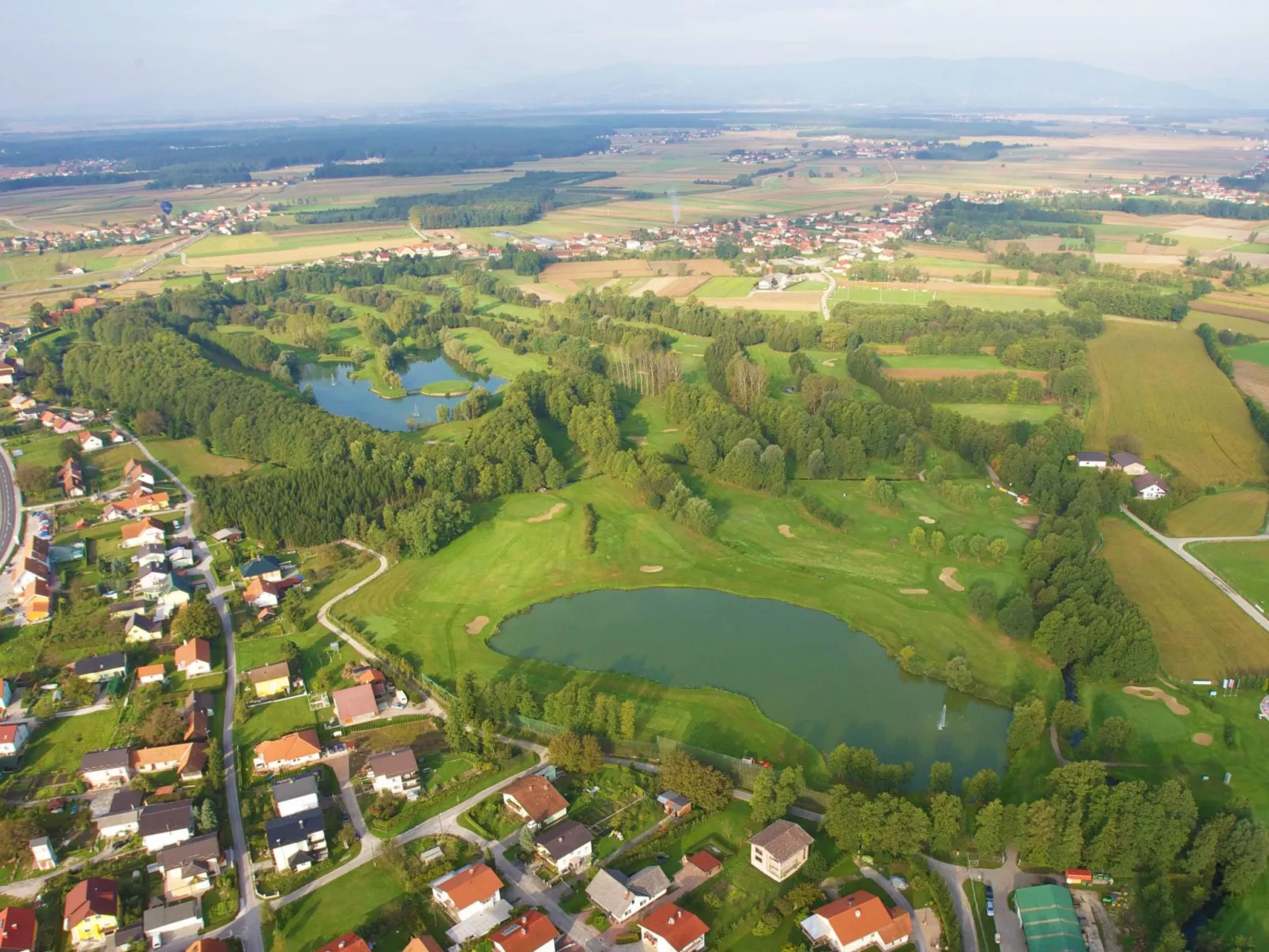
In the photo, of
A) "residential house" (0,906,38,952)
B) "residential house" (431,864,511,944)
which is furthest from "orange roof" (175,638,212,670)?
"residential house" (431,864,511,944)

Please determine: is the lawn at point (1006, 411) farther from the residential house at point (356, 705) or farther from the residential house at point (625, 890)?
the residential house at point (356, 705)

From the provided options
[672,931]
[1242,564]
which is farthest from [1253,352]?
[672,931]

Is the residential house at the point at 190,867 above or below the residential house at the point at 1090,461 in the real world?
below

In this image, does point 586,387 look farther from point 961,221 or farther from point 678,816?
point 961,221

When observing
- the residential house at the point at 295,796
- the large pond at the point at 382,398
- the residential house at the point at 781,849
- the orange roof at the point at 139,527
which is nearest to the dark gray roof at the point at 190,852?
the residential house at the point at 295,796

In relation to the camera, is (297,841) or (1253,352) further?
(1253,352)

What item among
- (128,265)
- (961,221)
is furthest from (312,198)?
(961,221)

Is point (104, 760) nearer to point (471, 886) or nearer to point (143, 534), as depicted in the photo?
point (471, 886)
